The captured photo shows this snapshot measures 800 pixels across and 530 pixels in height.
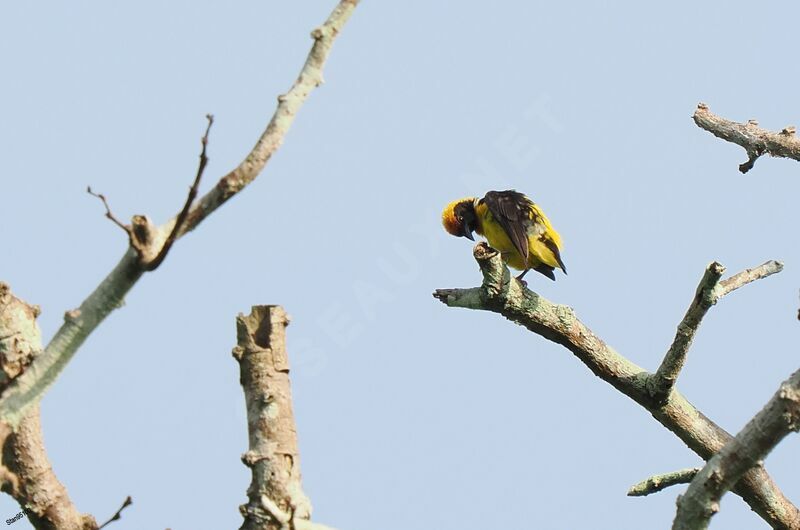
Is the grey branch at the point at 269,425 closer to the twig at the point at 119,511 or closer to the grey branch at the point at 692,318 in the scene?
the twig at the point at 119,511

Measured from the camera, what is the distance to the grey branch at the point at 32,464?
4375 mm

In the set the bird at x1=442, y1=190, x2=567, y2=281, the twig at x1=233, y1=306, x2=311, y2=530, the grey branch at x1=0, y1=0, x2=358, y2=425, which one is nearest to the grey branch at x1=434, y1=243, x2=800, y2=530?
the twig at x1=233, y1=306, x2=311, y2=530

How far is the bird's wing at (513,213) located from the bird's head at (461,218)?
857 millimetres

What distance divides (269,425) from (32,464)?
3.82ft

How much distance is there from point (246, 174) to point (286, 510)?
157cm

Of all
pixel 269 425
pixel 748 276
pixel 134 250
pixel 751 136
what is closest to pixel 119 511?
pixel 269 425

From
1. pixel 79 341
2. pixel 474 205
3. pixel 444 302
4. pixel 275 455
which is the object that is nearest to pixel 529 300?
pixel 444 302

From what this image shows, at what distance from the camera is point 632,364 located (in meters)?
5.84

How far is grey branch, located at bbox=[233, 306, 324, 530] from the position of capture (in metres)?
4.15

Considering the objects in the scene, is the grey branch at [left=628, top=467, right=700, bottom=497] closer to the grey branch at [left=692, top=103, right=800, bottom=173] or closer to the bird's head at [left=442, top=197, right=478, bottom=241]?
the grey branch at [left=692, top=103, right=800, bottom=173]

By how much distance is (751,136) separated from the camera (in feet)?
22.4

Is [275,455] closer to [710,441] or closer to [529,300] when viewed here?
[529,300]

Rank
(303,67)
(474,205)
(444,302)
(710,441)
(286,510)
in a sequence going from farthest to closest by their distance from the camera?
1. (474,205)
2. (444,302)
3. (710,441)
4. (286,510)
5. (303,67)

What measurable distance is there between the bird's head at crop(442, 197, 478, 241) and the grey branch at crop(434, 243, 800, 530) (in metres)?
3.91
